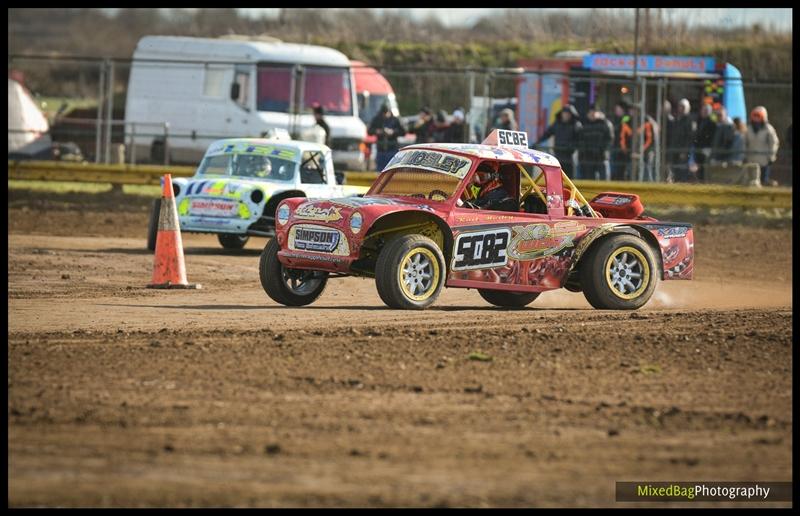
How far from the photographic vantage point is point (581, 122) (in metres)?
23.4

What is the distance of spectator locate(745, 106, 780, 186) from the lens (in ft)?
72.5

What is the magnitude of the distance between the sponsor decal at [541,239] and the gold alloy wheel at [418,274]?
2.66 ft

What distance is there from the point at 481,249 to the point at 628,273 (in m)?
1.50

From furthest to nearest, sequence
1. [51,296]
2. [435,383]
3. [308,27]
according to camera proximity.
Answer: [308,27], [51,296], [435,383]

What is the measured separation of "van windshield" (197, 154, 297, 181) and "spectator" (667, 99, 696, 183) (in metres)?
6.98

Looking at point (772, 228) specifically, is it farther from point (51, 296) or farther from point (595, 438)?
point (595, 438)

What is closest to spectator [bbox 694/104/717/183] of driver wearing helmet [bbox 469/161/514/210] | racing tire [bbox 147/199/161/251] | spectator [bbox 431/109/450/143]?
spectator [bbox 431/109/450/143]

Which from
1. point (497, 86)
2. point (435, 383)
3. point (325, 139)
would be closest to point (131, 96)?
point (325, 139)

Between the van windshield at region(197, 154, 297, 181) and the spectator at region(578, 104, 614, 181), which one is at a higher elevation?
the spectator at region(578, 104, 614, 181)

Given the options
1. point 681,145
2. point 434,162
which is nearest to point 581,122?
point 681,145

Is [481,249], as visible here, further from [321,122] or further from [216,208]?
[321,122]

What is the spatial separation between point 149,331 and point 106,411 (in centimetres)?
300

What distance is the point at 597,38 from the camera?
130 feet

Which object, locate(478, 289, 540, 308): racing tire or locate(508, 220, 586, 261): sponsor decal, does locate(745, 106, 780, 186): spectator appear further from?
locate(508, 220, 586, 261): sponsor decal
